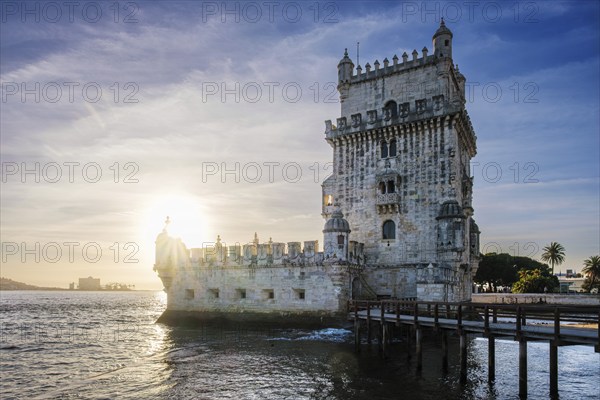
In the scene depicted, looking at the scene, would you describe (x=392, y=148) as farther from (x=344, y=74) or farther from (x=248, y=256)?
(x=248, y=256)

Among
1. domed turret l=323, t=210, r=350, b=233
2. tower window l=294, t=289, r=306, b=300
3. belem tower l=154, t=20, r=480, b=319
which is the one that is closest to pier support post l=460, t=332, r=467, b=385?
belem tower l=154, t=20, r=480, b=319

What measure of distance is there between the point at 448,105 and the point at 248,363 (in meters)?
23.0

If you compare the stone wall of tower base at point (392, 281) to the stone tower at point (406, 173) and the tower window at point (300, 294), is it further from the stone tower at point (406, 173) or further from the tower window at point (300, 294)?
the tower window at point (300, 294)

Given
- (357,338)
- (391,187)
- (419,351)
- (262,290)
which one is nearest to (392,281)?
(391,187)

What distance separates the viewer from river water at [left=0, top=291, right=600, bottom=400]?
19641mm

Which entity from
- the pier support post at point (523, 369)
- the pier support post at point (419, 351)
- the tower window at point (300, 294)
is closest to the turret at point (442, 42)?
the tower window at point (300, 294)

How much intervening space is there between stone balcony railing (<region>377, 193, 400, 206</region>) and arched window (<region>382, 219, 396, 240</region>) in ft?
5.20

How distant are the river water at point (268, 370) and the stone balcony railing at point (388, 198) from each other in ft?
33.6

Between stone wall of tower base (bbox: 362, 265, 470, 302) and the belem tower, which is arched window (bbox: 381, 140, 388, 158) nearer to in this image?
the belem tower

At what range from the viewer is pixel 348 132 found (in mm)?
38969

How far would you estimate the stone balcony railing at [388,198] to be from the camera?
118 feet

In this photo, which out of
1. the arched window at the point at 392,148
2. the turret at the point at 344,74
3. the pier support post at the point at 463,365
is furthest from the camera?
the turret at the point at 344,74

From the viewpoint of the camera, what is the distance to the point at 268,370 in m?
23.1

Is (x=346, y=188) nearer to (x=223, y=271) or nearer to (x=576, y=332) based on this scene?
(x=223, y=271)
